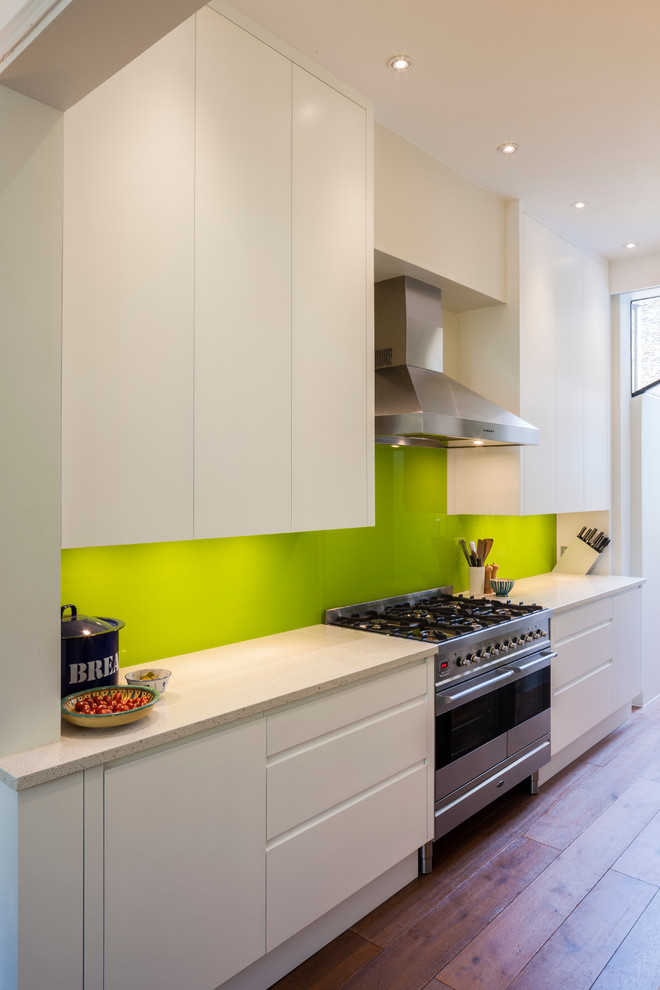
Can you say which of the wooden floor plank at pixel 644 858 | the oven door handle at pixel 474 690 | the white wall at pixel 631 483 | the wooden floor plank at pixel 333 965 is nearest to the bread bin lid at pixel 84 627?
the wooden floor plank at pixel 333 965

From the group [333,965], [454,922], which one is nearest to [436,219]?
[454,922]

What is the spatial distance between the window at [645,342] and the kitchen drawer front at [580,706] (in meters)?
2.02

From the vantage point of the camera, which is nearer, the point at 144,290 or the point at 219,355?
the point at 144,290

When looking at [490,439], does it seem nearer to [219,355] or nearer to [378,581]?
[378,581]

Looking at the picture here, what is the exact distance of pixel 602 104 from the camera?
102 inches

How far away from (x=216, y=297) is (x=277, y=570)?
1.15 metres

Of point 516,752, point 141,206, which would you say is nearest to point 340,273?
point 141,206

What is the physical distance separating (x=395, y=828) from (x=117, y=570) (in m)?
1.29

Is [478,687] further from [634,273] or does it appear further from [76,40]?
[634,273]

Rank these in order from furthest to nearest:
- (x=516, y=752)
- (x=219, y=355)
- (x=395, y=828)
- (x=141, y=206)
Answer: (x=516, y=752)
(x=395, y=828)
(x=219, y=355)
(x=141, y=206)

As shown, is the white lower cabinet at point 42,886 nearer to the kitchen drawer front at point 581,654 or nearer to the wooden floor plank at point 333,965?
the wooden floor plank at point 333,965

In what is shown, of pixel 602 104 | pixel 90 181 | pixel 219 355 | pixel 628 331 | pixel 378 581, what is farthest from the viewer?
pixel 628 331

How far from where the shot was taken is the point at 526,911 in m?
2.32

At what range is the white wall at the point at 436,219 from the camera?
2.74m
